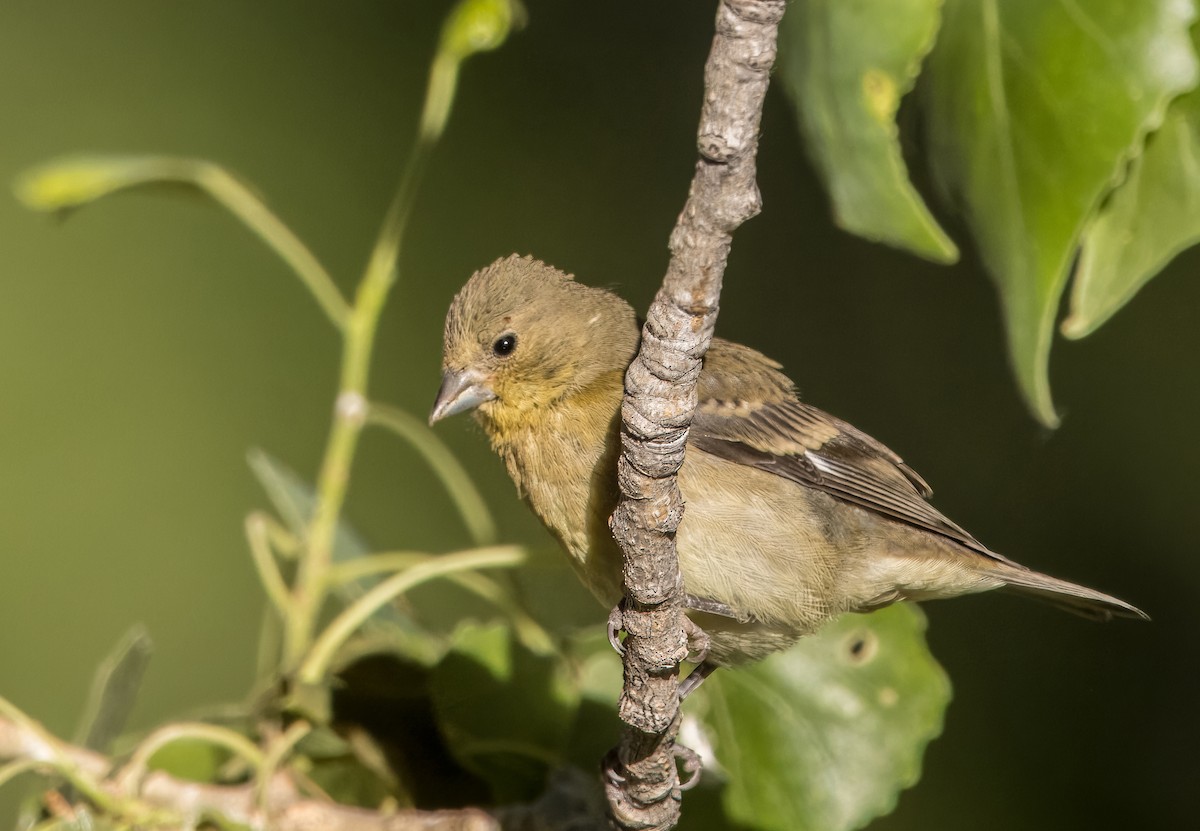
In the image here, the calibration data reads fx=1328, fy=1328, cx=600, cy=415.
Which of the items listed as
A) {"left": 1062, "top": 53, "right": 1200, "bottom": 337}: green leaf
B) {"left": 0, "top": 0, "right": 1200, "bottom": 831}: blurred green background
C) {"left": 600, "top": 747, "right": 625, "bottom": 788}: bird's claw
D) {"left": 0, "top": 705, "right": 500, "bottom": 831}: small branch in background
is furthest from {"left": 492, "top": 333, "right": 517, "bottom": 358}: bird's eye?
{"left": 0, "top": 0, "right": 1200, "bottom": 831}: blurred green background

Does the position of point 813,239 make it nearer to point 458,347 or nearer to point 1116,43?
point 458,347

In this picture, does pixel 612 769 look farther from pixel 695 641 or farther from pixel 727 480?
pixel 727 480

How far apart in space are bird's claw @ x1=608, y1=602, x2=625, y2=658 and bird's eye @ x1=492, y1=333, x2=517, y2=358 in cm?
84

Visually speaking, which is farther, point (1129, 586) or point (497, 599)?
point (1129, 586)

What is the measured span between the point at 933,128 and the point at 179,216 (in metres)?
4.87

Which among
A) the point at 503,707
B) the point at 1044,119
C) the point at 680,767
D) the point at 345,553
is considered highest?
the point at 1044,119

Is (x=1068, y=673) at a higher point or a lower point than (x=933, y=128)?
lower

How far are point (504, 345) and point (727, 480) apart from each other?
0.62 metres

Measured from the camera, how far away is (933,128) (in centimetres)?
226

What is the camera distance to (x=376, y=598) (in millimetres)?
2504

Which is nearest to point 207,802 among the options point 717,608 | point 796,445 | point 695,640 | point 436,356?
point 695,640

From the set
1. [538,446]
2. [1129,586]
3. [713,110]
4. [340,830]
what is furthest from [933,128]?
[1129,586]

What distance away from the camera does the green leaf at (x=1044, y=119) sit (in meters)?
1.96

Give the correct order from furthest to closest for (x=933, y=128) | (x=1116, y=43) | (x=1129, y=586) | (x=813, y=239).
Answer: (x=813, y=239)
(x=1129, y=586)
(x=933, y=128)
(x=1116, y=43)
